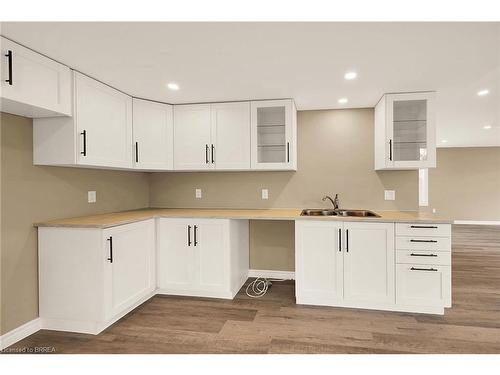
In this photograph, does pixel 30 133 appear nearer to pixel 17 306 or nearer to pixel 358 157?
pixel 17 306

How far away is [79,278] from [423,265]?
3.04 m

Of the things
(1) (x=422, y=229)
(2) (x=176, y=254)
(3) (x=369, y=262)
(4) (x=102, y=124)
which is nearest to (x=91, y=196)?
(4) (x=102, y=124)

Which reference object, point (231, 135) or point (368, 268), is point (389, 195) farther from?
point (231, 135)

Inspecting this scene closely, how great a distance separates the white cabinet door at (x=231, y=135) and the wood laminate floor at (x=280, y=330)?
1520 mm

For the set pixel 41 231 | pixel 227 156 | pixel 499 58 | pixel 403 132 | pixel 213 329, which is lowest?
pixel 213 329

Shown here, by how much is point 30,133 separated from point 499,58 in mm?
3866

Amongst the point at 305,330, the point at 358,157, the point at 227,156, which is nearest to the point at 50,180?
the point at 227,156

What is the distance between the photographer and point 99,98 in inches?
103

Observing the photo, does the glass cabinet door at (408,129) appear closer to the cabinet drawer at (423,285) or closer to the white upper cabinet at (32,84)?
the cabinet drawer at (423,285)

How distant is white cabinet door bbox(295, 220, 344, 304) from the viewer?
9.12ft

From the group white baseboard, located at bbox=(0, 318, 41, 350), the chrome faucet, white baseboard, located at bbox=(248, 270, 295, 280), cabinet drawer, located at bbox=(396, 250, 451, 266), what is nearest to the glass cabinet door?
the chrome faucet

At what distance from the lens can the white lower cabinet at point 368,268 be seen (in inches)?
103

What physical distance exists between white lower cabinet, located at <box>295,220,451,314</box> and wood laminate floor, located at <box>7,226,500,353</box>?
12 centimetres

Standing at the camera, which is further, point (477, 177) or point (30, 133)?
point (477, 177)
